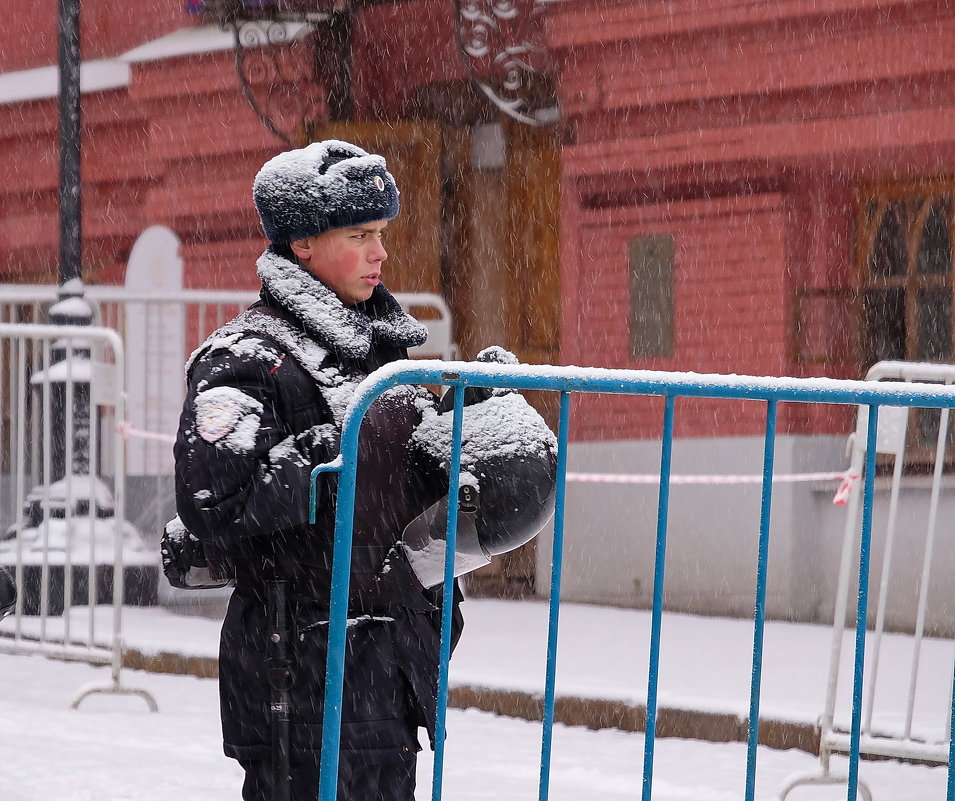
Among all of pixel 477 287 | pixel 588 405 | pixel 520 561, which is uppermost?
pixel 477 287

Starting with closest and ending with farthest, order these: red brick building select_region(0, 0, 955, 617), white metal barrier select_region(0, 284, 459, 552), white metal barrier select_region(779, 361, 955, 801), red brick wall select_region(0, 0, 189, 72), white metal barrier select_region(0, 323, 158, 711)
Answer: white metal barrier select_region(779, 361, 955, 801) → white metal barrier select_region(0, 323, 158, 711) → red brick building select_region(0, 0, 955, 617) → white metal barrier select_region(0, 284, 459, 552) → red brick wall select_region(0, 0, 189, 72)

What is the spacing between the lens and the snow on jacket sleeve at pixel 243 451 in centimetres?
272

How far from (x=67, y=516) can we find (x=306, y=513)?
14.8ft

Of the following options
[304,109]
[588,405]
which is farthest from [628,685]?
[304,109]

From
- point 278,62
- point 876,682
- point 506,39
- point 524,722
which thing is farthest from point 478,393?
point 278,62

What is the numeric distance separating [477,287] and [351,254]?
694cm

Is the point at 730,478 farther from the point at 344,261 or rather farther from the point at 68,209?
the point at 344,261

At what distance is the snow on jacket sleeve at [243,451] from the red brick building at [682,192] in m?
5.97

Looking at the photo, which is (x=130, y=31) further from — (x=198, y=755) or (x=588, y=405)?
(x=198, y=755)

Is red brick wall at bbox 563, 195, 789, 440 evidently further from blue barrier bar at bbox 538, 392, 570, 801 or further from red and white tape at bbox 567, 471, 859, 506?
blue barrier bar at bbox 538, 392, 570, 801

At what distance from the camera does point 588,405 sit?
371 inches

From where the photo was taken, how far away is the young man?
9.01 ft

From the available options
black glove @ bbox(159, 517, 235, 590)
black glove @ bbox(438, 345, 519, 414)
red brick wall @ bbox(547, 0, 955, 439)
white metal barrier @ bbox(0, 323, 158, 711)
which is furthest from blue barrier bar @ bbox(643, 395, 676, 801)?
red brick wall @ bbox(547, 0, 955, 439)

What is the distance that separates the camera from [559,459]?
2.85 meters
